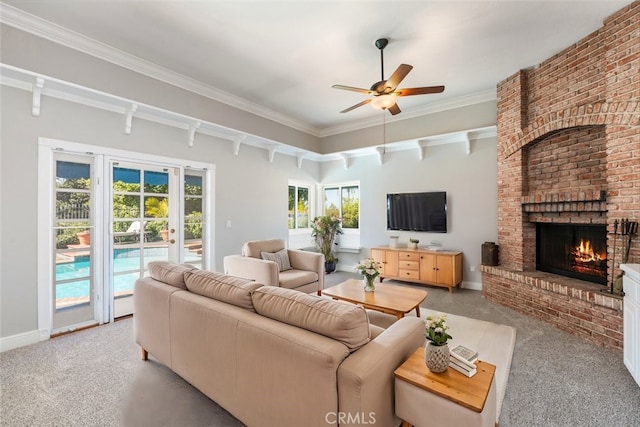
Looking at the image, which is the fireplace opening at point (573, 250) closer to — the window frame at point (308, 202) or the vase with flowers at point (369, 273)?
the vase with flowers at point (369, 273)

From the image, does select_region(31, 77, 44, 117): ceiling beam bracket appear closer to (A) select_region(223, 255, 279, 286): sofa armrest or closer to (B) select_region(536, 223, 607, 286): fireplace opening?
(A) select_region(223, 255, 279, 286): sofa armrest

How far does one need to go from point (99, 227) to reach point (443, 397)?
3845 millimetres

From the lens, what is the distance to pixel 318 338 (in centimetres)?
137

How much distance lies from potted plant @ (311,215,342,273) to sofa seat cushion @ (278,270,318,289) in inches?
75.2

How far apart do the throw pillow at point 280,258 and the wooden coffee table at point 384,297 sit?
1.08 m

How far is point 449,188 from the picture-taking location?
5035 mm

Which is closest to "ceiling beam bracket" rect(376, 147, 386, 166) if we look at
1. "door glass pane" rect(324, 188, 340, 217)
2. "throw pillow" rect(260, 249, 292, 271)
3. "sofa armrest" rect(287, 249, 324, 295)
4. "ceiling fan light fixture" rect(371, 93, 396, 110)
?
"door glass pane" rect(324, 188, 340, 217)

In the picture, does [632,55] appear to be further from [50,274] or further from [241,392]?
[50,274]

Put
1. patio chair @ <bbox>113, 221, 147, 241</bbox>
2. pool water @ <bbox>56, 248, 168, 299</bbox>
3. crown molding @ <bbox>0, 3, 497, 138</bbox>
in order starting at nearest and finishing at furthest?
crown molding @ <bbox>0, 3, 497, 138</bbox> → pool water @ <bbox>56, 248, 168, 299</bbox> → patio chair @ <bbox>113, 221, 147, 241</bbox>

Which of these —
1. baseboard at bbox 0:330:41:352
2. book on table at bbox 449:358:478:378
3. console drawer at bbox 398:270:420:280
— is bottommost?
baseboard at bbox 0:330:41:352

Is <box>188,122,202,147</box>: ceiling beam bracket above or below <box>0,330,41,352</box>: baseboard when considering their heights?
above

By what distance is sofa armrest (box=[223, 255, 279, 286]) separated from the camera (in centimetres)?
362

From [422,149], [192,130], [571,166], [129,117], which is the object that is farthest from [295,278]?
[571,166]

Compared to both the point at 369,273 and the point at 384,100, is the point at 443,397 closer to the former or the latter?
the point at 369,273
